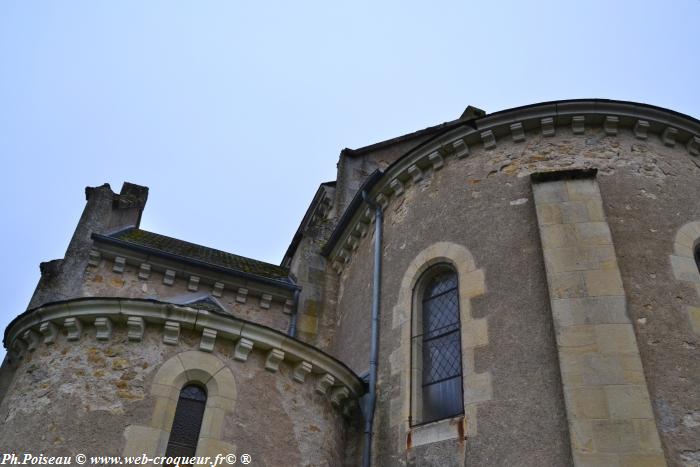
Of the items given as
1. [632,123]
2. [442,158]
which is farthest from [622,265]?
[442,158]

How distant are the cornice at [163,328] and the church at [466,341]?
3 centimetres

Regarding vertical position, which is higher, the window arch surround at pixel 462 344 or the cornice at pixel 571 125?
the cornice at pixel 571 125

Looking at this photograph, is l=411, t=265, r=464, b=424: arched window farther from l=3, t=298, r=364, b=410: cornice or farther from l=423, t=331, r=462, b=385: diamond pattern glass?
l=3, t=298, r=364, b=410: cornice

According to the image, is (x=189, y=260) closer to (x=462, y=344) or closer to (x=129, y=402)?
(x=129, y=402)

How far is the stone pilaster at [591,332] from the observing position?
6.29m

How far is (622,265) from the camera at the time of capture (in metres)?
7.82

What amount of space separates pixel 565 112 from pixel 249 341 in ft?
19.5

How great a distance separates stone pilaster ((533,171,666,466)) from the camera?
6.29 metres

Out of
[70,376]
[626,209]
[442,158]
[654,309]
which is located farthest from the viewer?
[442,158]

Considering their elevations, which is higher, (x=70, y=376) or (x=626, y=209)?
(x=626, y=209)

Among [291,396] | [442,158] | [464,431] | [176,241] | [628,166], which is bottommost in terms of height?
[464,431]

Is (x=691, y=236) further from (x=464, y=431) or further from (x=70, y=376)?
(x=70, y=376)

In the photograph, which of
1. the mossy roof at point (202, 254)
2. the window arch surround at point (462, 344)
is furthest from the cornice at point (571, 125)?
the mossy roof at point (202, 254)

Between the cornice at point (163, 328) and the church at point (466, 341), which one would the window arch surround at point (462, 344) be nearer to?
the church at point (466, 341)
